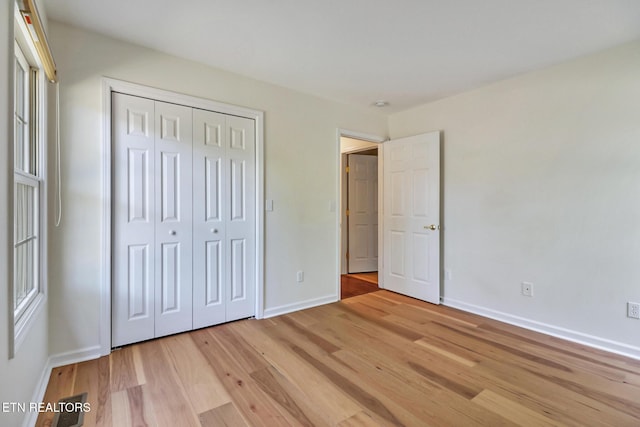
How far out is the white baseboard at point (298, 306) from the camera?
3.00m

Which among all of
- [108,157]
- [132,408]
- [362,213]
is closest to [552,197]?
[362,213]

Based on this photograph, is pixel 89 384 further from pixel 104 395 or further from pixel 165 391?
pixel 165 391

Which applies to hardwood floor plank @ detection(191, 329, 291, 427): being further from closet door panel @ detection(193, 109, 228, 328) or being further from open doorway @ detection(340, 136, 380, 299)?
open doorway @ detection(340, 136, 380, 299)

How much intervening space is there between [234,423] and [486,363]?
67.9 inches

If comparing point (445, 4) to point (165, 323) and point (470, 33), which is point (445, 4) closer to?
point (470, 33)

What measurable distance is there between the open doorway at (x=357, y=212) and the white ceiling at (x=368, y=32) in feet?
7.51

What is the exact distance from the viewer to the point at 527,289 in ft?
8.99

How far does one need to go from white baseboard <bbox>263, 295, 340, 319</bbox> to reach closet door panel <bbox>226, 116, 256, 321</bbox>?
0.18m

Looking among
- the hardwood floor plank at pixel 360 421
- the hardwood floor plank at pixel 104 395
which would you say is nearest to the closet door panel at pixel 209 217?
the hardwood floor plank at pixel 104 395

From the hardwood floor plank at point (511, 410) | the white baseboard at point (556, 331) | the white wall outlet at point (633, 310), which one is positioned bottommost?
the hardwood floor plank at point (511, 410)

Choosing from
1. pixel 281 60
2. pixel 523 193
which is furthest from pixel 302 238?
pixel 523 193

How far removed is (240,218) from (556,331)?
9.75 feet

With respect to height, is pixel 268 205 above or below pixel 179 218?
above

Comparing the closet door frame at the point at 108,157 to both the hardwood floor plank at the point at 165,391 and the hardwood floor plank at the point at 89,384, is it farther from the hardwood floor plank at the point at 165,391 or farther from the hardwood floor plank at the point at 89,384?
the hardwood floor plank at the point at 165,391
